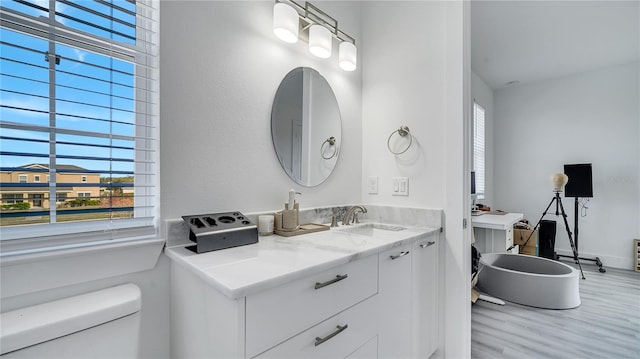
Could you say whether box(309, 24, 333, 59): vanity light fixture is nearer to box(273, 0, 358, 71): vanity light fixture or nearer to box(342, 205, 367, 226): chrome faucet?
box(273, 0, 358, 71): vanity light fixture

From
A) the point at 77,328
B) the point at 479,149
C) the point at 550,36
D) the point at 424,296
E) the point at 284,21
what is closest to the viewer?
the point at 77,328

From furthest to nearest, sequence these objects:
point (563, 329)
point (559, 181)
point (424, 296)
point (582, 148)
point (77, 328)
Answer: point (582, 148) < point (559, 181) < point (563, 329) < point (424, 296) < point (77, 328)

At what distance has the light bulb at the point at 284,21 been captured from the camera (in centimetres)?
137

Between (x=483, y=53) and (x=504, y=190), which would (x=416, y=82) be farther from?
(x=504, y=190)

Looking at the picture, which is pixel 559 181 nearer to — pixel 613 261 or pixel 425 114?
pixel 613 261

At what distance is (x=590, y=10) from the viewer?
257cm

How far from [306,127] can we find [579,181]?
13.9 ft

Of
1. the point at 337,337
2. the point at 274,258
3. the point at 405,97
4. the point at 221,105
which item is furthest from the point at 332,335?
the point at 405,97

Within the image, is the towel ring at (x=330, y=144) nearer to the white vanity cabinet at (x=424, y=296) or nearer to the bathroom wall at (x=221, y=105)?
the bathroom wall at (x=221, y=105)

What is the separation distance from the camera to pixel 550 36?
3.01 meters

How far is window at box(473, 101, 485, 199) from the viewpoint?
4090 millimetres

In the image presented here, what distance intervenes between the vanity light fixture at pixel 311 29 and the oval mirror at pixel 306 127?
163 millimetres

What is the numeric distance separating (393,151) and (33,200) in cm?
175

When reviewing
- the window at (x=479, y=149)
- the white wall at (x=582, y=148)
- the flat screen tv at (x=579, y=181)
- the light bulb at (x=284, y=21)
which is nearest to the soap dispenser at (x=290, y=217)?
the light bulb at (x=284, y=21)
